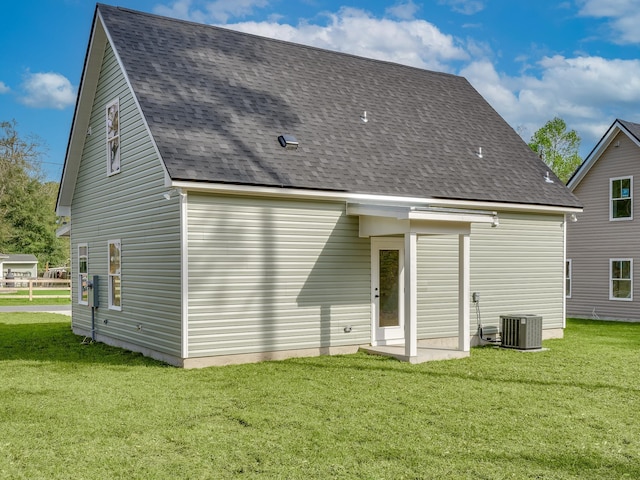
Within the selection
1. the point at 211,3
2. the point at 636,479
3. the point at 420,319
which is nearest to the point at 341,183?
the point at 420,319

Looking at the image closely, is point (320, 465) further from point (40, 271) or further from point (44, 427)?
point (40, 271)

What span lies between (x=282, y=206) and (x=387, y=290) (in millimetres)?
2938

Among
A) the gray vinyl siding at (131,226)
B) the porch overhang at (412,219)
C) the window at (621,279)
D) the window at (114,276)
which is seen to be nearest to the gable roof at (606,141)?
the window at (621,279)

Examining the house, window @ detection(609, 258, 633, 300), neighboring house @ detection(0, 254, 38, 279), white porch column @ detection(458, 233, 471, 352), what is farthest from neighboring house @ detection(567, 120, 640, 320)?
neighboring house @ detection(0, 254, 38, 279)

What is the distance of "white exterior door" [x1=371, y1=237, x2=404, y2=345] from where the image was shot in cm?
1238

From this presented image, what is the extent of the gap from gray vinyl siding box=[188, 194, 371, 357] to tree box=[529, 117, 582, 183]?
34887 millimetres

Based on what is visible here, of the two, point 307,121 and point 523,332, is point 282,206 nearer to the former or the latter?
point 307,121

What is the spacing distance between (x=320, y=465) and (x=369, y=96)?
435 inches

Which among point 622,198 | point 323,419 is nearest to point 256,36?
point 323,419

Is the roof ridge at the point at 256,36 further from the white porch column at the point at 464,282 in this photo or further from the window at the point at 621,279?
the window at the point at 621,279

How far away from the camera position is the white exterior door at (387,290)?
12383 millimetres

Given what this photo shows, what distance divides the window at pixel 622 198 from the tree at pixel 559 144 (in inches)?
895

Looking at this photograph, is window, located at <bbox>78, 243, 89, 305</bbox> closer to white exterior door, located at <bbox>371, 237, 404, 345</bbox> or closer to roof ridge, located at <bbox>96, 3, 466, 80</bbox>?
roof ridge, located at <bbox>96, 3, 466, 80</bbox>

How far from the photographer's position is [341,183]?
11859 millimetres
